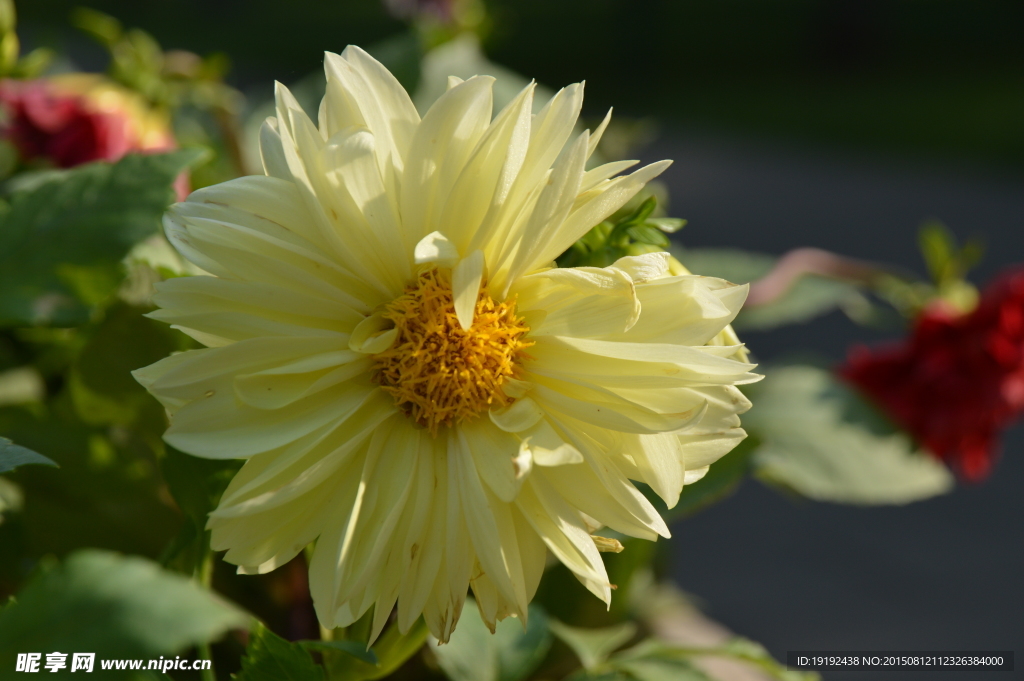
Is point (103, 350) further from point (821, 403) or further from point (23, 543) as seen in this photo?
point (821, 403)

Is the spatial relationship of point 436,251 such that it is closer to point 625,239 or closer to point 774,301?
point 625,239

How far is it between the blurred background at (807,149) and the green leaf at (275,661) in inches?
13.4

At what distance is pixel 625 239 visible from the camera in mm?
302

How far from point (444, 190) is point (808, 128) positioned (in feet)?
13.1

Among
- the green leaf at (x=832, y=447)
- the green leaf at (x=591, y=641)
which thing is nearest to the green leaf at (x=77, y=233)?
the green leaf at (x=591, y=641)

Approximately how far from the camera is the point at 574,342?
0.90 feet

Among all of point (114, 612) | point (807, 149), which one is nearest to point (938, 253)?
point (114, 612)

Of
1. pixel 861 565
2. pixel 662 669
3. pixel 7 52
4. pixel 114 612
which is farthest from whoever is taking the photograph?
pixel 861 565

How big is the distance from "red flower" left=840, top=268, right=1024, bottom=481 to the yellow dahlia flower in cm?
34

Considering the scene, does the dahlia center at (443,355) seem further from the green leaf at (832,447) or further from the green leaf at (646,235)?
the green leaf at (832,447)

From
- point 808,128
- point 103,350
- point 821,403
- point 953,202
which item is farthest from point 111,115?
point 808,128

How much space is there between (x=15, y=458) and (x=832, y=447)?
0.45 m

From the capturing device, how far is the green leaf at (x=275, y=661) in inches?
10.7

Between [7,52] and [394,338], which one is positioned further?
[7,52]
